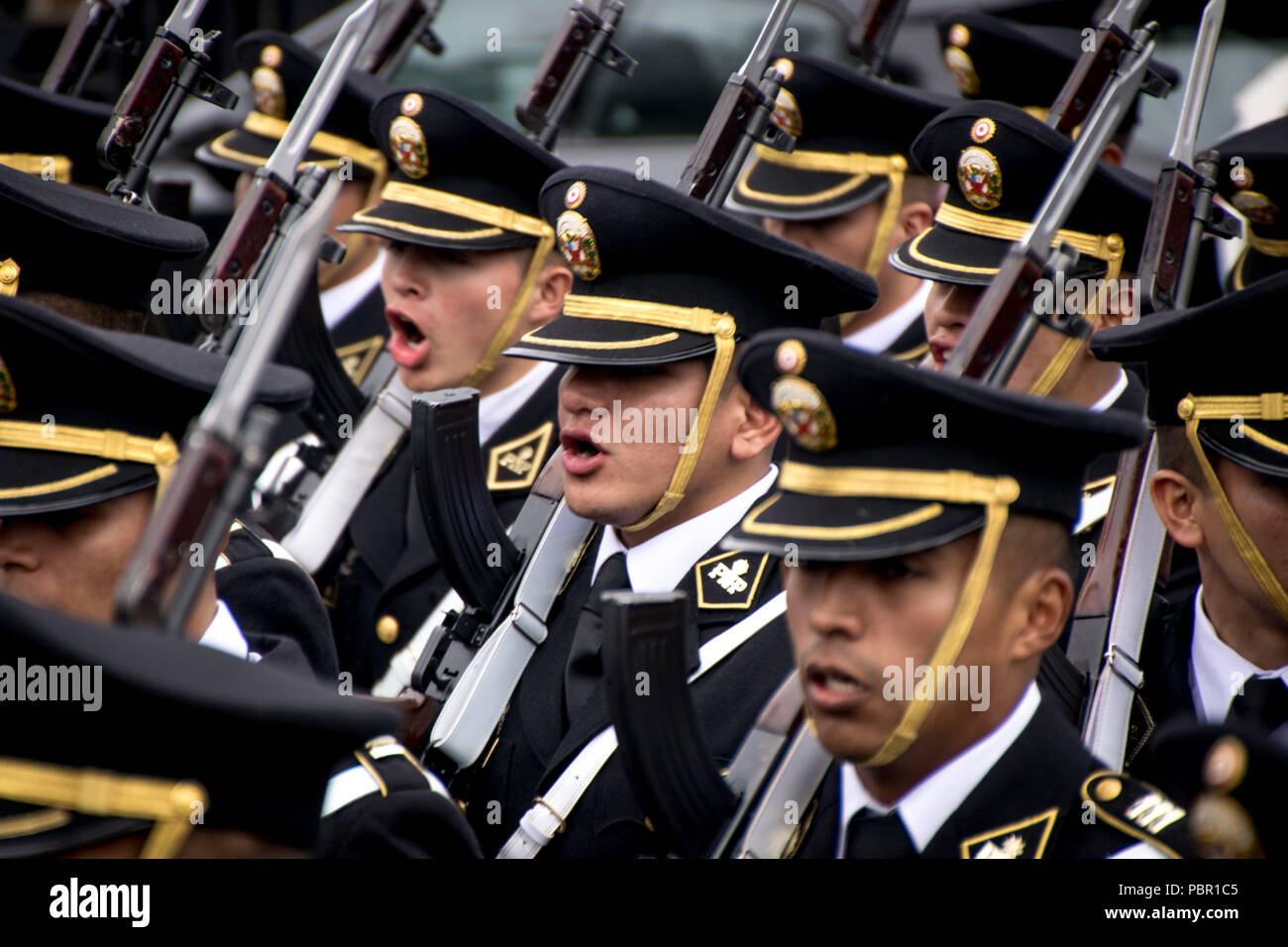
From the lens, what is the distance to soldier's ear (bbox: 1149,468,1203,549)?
353cm

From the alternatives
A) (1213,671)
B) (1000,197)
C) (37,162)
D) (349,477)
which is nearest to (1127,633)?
(1213,671)

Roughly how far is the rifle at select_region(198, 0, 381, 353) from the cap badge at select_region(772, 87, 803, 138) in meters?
1.93

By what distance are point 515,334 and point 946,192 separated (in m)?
1.43

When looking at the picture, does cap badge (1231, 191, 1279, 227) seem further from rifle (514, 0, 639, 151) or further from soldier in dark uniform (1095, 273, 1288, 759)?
rifle (514, 0, 639, 151)

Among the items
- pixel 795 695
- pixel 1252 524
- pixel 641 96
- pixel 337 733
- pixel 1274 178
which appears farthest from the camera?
pixel 641 96

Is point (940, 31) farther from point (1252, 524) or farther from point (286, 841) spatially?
point (286, 841)

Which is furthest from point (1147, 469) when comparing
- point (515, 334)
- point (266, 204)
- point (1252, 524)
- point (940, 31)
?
point (940, 31)

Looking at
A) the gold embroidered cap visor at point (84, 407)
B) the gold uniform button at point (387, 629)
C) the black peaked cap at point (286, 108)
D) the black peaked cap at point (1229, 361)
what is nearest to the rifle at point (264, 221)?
the gold uniform button at point (387, 629)

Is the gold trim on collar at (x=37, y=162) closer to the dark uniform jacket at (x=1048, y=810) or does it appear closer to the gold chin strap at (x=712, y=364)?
the gold chin strap at (x=712, y=364)

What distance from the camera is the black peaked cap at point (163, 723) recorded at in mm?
2270

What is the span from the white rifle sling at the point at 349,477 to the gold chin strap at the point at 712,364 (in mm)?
1696

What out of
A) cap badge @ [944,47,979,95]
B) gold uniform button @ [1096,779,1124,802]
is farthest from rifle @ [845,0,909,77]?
gold uniform button @ [1096,779,1124,802]

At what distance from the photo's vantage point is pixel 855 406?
2750 mm

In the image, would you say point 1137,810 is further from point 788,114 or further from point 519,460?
point 788,114
